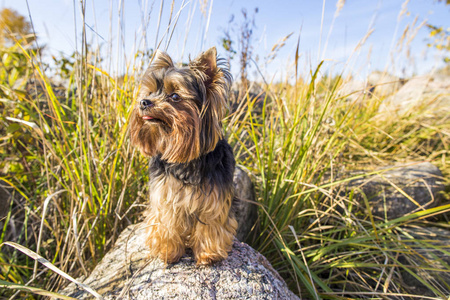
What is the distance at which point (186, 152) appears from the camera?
71.6 inches

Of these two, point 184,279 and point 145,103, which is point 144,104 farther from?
point 184,279

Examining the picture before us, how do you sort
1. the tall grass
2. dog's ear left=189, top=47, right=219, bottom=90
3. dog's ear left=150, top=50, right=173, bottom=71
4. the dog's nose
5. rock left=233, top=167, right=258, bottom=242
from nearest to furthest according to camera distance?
the dog's nose, dog's ear left=189, top=47, right=219, bottom=90, dog's ear left=150, top=50, right=173, bottom=71, the tall grass, rock left=233, top=167, right=258, bottom=242

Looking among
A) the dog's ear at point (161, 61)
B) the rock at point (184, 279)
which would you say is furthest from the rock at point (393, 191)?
the dog's ear at point (161, 61)

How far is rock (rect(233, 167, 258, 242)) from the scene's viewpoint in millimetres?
2850

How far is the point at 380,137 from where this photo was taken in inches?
190

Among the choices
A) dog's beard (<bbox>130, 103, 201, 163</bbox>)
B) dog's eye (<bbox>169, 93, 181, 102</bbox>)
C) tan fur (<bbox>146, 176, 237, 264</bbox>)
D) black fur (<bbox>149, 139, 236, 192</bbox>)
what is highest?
dog's eye (<bbox>169, 93, 181, 102</bbox>)

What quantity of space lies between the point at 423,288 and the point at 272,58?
295 cm

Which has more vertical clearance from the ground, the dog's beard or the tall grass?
the dog's beard

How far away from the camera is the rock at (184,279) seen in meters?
1.72

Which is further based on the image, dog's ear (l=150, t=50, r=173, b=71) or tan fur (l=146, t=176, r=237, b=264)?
dog's ear (l=150, t=50, r=173, b=71)

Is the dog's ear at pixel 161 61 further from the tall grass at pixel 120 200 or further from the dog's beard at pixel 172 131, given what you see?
the tall grass at pixel 120 200

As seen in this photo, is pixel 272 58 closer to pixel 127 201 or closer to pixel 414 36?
pixel 127 201

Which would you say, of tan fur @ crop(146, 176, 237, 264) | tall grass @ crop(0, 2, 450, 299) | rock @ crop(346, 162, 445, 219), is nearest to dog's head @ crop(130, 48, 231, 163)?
tan fur @ crop(146, 176, 237, 264)

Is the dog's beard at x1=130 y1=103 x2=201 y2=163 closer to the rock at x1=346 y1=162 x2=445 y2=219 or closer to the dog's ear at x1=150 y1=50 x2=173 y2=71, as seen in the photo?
the dog's ear at x1=150 y1=50 x2=173 y2=71
